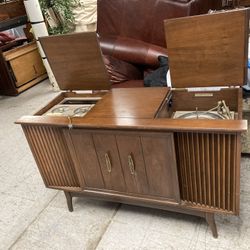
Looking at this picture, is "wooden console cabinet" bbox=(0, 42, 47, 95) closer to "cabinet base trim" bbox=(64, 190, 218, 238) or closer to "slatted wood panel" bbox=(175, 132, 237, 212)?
"cabinet base trim" bbox=(64, 190, 218, 238)

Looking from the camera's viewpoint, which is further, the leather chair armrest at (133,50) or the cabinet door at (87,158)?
the leather chair armrest at (133,50)

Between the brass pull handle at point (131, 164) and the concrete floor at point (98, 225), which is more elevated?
the brass pull handle at point (131, 164)

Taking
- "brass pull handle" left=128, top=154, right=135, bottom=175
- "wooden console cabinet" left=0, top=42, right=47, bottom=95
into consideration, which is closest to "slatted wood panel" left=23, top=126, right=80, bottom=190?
"brass pull handle" left=128, top=154, right=135, bottom=175

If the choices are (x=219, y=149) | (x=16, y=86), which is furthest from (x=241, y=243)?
(x=16, y=86)

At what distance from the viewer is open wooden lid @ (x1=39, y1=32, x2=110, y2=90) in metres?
1.34

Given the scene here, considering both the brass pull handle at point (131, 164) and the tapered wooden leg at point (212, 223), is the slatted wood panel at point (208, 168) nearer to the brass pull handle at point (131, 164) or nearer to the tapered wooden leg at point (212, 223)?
the tapered wooden leg at point (212, 223)

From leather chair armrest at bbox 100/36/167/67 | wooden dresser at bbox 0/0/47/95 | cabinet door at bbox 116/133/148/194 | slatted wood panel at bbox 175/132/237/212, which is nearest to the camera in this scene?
slatted wood panel at bbox 175/132/237/212

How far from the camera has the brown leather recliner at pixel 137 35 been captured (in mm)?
2156

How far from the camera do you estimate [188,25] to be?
1.13 m

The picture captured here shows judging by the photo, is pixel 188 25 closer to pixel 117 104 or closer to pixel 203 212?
pixel 117 104

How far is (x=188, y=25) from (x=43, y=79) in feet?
10.9

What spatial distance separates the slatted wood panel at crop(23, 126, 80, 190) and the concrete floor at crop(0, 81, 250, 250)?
226 mm

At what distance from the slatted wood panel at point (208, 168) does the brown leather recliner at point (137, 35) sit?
1.06m

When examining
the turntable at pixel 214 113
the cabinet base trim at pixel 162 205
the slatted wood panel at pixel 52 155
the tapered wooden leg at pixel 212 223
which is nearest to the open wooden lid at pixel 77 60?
the slatted wood panel at pixel 52 155
